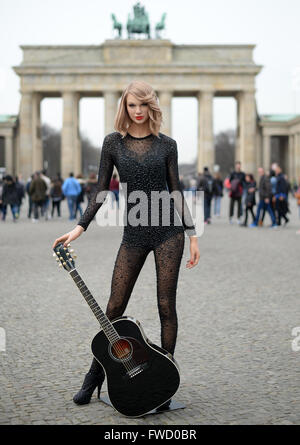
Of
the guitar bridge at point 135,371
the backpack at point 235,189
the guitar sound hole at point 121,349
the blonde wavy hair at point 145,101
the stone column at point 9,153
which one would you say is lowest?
the guitar bridge at point 135,371

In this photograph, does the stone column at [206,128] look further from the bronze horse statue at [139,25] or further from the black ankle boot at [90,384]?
the black ankle boot at [90,384]

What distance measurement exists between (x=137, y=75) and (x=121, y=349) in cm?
6163

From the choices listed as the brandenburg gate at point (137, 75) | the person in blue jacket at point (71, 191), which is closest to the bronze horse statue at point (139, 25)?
the brandenburg gate at point (137, 75)

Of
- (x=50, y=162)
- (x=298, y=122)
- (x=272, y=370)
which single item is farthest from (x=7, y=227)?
(x=50, y=162)

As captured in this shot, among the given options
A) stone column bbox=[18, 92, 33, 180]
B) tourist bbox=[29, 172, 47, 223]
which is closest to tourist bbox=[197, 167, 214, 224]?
tourist bbox=[29, 172, 47, 223]

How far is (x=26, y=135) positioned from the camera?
66000 millimetres

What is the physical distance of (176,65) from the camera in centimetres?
6369

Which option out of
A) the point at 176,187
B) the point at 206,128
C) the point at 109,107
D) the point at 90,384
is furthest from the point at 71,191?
the point at 206,128

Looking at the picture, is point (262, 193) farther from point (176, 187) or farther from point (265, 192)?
point (176, 187)

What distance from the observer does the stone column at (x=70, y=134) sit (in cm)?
6494

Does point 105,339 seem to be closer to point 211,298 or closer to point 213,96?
point 211,298

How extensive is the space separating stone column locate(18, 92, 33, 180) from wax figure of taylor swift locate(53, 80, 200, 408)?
62083mm

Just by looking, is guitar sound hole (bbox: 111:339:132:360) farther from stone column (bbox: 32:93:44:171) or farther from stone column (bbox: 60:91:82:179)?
stone column (bbox: 32:93:44:171)

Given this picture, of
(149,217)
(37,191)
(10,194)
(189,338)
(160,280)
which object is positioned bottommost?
(189,338)
